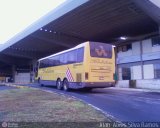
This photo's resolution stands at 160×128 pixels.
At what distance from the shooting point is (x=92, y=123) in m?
7.55

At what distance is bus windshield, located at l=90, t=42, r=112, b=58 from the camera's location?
64.6 ft

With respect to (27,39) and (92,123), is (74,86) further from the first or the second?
(27,39)

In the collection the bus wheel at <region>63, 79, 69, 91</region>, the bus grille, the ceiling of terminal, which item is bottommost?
the bus wheel at <region>63, 79, 69, 91</region>

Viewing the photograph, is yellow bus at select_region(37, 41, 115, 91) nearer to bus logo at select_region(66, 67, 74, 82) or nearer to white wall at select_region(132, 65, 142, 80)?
bus logo at select_region(66, 67, 74, 82)

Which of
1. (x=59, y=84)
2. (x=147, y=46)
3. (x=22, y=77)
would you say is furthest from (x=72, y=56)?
(x=22, y=77)

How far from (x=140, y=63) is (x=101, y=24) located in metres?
6.45

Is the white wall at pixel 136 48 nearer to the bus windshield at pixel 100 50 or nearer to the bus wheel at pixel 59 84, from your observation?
the bus wheel at pixel 59 84

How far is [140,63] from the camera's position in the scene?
3259 cm

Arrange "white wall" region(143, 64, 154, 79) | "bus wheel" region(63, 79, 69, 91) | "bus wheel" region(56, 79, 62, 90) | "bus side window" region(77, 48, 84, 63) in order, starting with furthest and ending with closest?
"white wall" region(143, 64, 154, 79)
"bus wheel" region(56, 79, 62, 90)
"bus wheel" region(63, 79, 69, 91)
"bus side window" region(77, 48, 84, 63)

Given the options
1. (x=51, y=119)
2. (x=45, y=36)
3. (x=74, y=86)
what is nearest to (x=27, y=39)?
(x=45, y=36)

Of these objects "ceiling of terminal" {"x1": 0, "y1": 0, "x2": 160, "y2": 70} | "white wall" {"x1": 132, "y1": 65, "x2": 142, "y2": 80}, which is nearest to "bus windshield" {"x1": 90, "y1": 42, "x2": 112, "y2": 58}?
"ceiling of terminal" {"x1": 0, "y1": 0, "x2": 160, "y2": 70}

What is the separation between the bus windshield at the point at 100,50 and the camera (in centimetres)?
1969

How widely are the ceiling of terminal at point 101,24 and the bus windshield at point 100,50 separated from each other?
5.28 m

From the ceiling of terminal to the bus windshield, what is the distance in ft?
17.3
